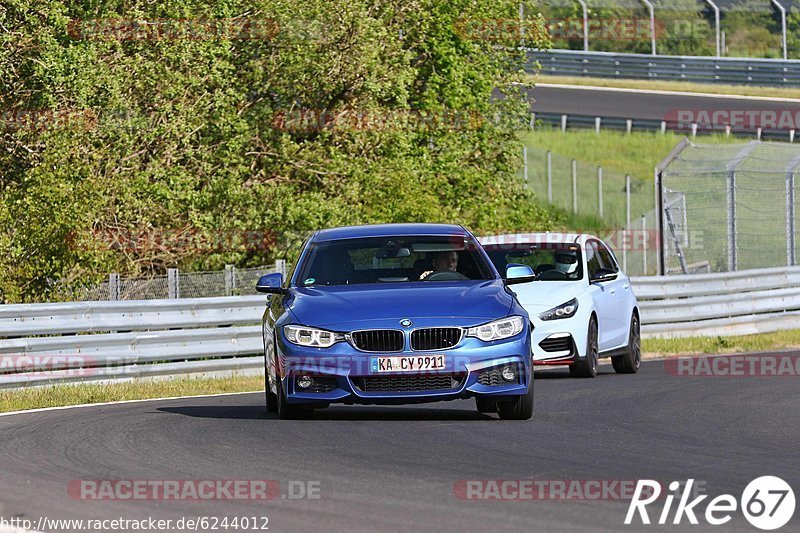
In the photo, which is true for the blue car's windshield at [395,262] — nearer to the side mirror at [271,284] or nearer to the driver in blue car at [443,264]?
the driver in blue car at [443,264]

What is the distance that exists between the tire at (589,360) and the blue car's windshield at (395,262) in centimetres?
455

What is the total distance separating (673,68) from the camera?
174ft

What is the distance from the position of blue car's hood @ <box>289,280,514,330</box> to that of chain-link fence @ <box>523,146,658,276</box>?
27.3 m

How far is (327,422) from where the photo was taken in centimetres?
1184

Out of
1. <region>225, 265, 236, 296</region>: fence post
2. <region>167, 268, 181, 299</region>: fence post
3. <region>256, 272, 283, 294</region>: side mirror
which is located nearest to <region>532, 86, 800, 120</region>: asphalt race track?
<region>225, 265, 236, 296</region>: fence post

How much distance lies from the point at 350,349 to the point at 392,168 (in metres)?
16.8

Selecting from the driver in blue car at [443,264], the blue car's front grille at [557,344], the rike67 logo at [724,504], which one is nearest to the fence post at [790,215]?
the blue car's front grille at [557,344]

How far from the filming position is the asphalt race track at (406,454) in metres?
7.57

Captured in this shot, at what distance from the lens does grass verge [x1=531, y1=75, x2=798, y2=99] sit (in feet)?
167

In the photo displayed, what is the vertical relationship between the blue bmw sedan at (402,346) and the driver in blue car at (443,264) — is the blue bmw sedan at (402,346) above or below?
below

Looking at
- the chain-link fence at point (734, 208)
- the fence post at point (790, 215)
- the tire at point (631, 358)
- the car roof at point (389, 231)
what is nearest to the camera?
the car roof at point (389, 231)

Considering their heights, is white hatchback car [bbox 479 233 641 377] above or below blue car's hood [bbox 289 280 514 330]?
below

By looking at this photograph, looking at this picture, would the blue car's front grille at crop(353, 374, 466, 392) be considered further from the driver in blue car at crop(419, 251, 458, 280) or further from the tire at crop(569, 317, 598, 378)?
the tire at crop(569, 317, 598, 378)

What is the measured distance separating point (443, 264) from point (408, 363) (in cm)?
159
